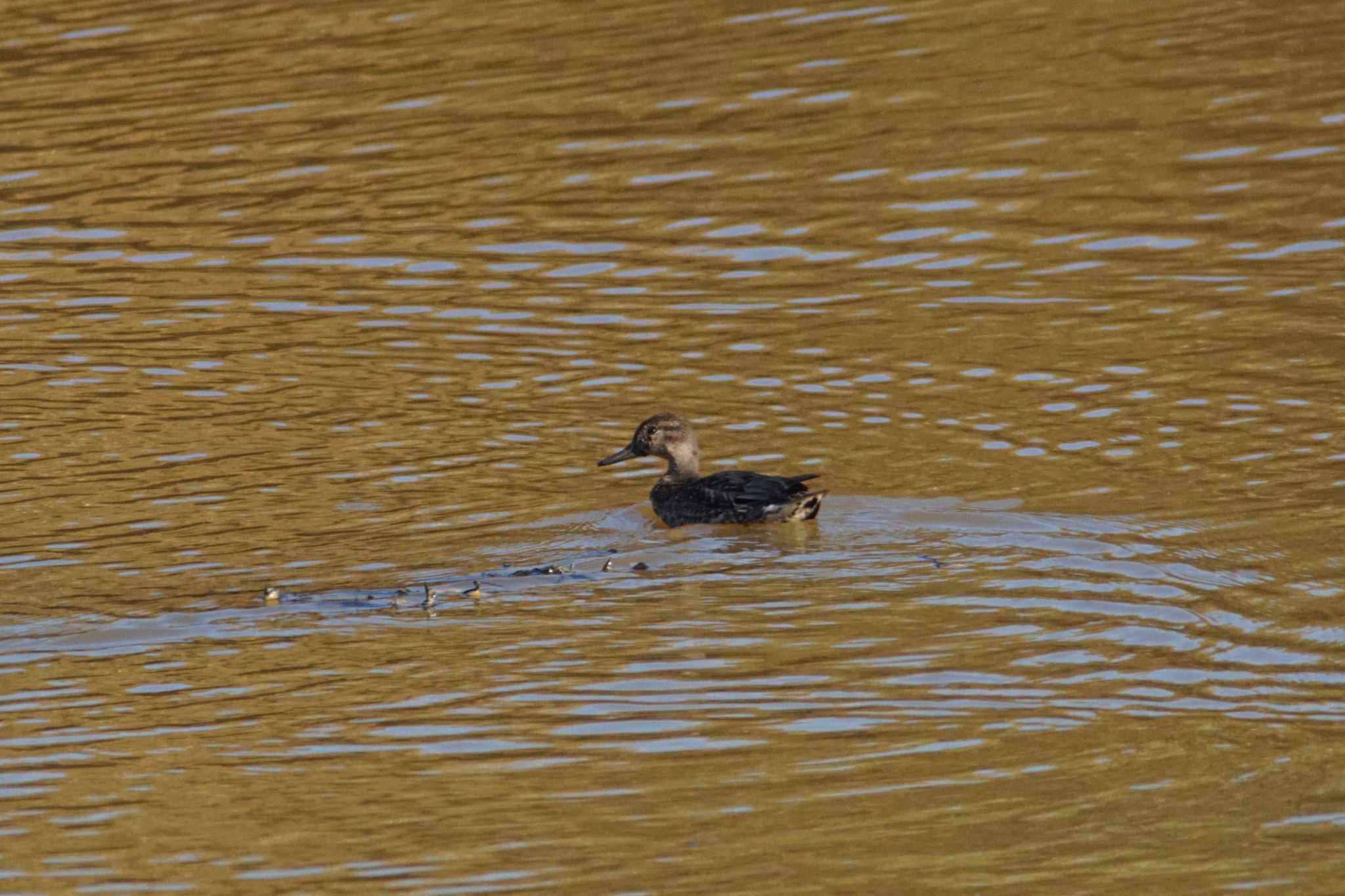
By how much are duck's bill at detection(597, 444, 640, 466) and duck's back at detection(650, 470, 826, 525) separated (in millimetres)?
254

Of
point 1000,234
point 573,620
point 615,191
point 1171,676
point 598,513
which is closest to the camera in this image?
point 1171,676

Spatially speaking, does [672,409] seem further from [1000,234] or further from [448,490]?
[1000,234]

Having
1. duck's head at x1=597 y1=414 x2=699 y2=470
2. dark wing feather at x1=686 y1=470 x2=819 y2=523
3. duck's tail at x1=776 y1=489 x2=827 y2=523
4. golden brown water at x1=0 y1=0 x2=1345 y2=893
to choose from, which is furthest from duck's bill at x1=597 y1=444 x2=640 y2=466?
duck's tail at x1=776 y1=489 x2=827 y2=523

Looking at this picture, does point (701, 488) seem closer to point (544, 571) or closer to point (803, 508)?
point (803, 508)

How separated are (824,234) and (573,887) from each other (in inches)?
375

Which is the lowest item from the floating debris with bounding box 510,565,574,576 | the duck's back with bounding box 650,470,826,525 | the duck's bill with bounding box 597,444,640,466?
the duck's back with bounding box 650,470,826,525

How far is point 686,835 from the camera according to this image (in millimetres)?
7500

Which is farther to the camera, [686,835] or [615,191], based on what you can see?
[615,191]

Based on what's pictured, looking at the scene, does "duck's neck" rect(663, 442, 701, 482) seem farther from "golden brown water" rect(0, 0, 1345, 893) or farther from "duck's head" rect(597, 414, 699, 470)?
"golden brown water" rect(0, 0, 1345, 893)

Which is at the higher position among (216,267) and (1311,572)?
(216,267)

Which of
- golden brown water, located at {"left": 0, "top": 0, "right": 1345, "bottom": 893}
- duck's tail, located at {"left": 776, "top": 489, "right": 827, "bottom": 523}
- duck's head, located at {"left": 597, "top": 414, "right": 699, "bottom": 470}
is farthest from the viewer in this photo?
duck's head, located at {"left": 597, "top": 414, "right": 699, "bottom": 470}

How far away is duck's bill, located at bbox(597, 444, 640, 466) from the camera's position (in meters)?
12.4

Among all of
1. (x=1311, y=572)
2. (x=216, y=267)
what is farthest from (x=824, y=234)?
(x=1311, y=572)

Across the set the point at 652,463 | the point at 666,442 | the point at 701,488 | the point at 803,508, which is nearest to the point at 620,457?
the point at 666,442
